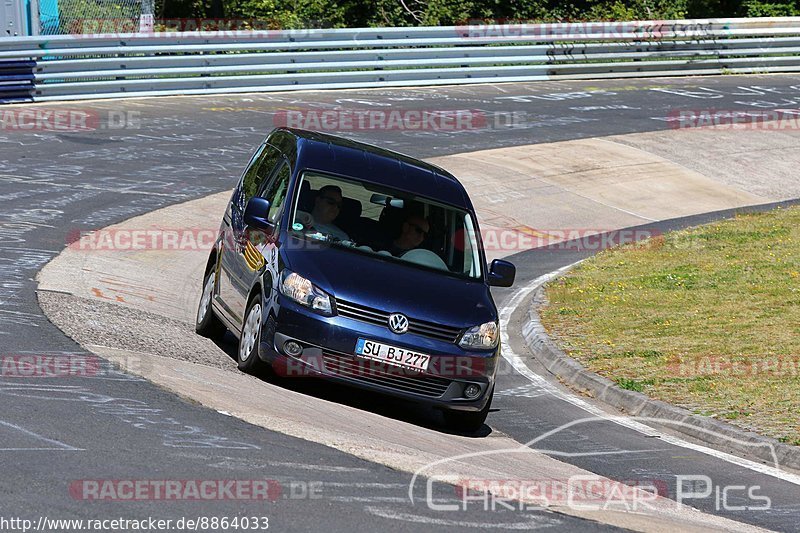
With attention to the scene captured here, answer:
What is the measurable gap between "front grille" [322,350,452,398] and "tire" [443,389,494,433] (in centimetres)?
46

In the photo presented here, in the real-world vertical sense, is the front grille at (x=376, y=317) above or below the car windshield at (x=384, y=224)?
below

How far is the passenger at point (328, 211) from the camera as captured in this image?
9.72 metres

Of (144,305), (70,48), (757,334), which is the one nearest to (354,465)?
(144,305)

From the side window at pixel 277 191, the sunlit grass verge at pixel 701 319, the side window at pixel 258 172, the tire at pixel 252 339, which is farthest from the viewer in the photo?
the side window at pixel 258 172

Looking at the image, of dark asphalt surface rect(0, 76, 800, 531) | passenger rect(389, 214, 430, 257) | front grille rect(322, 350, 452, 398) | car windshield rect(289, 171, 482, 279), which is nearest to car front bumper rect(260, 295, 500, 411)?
front grille rect(322, 350, 452, 398)

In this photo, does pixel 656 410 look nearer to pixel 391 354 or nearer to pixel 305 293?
pixel 391 354

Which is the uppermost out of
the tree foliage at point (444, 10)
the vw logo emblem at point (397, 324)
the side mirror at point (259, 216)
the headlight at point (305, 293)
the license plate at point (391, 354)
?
the tree foliage at point (444, 10)

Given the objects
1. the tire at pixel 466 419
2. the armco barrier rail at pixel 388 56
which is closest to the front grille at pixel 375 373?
the tire at pixel 466 419

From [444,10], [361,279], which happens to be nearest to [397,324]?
[361,279]

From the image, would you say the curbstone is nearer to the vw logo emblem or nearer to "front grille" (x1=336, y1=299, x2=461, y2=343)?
"front grille" (x1=336, y1=299, x2=461, y2=343)

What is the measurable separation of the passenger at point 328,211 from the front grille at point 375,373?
4.28 feet

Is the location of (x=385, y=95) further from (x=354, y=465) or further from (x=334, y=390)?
(x=354, y=465)

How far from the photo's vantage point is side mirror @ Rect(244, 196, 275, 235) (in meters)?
9.73

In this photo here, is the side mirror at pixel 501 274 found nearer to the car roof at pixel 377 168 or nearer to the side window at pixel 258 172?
the car roof at pixel 377 168
